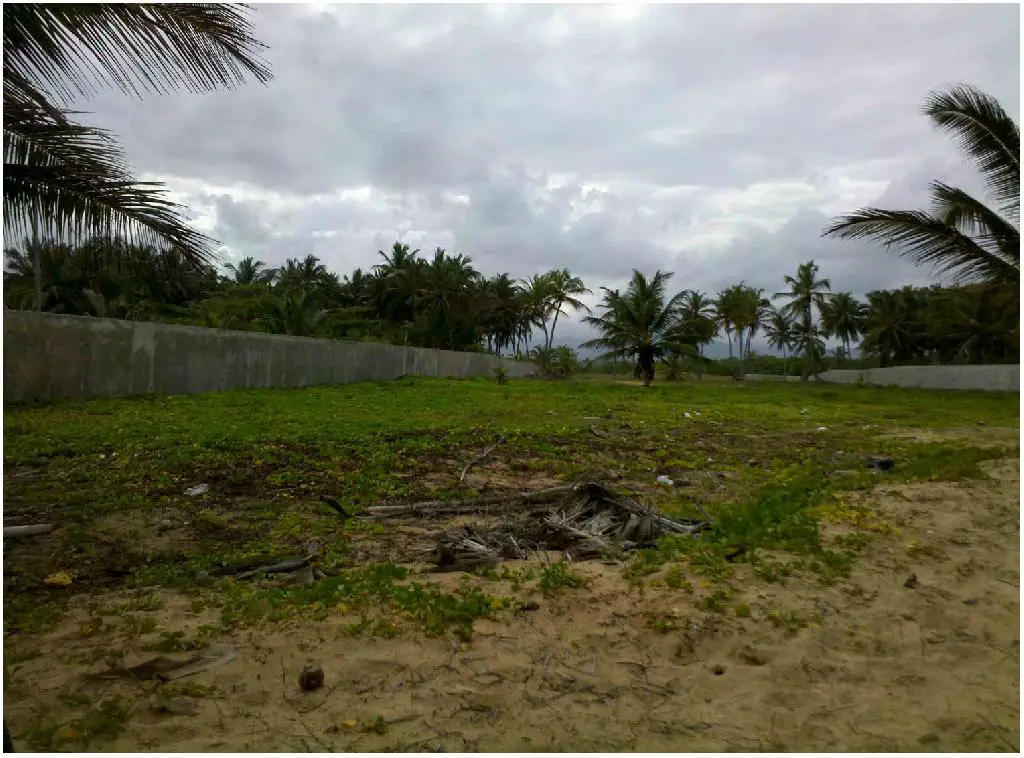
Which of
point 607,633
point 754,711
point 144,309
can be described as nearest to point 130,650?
point 607,633

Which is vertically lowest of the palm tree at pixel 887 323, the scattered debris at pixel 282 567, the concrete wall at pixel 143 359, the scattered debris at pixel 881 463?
the scattered debris at pixel 282 567

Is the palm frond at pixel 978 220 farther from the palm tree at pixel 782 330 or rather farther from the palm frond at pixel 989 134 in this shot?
the palm tree at pixel 782 330

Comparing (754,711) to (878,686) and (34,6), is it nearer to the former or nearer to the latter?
(878,686)

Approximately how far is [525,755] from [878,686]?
152 cm

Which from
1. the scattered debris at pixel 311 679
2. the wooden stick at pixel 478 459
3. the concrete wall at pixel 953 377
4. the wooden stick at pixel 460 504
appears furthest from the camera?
the concrete wall at pixel 953 377

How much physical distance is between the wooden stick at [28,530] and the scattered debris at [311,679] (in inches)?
119

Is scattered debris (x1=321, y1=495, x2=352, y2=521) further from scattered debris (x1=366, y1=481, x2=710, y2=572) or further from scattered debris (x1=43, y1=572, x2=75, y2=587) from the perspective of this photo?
scattered debris (x1=43, y1=572, x2=75, y2=587)

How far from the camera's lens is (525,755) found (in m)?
2.38

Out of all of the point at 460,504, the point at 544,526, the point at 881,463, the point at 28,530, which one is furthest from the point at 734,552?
the point at 28,530

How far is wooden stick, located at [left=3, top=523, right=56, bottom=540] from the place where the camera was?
457 centimetres

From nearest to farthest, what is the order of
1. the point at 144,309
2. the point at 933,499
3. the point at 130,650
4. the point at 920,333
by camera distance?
the point at 130,650 < the point at 933,499 < the point at 144,309 < the point at 920,333

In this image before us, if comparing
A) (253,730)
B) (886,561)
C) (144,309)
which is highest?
(144,309)

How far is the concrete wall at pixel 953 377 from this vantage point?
22.2 m

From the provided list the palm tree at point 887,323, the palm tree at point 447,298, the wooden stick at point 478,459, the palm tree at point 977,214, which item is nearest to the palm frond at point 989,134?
the palm tree at point 977,214
